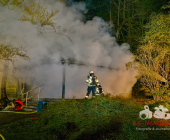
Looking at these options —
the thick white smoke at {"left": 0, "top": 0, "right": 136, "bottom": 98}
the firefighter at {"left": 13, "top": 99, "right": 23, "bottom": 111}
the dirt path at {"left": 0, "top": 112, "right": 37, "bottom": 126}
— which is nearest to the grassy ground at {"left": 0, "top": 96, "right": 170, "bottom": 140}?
the dirt path at {"left": 0, "top": 112, "right": 37, "bottom": 126}

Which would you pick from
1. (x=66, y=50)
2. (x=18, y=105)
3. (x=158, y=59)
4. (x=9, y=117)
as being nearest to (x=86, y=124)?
(x=9, y=117)

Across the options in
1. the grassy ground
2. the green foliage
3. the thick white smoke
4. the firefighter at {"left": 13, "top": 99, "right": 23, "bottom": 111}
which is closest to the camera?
the grassy ground

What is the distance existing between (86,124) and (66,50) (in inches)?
277

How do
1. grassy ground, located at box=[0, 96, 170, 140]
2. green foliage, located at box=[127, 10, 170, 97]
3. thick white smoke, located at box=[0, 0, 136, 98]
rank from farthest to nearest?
thick white smoke, located at box=[0, 0, 136, 98]
green foliage, located at box=[127, 10, 170, 97]
grassy ground, located at box=[0, 96, 170, 140]

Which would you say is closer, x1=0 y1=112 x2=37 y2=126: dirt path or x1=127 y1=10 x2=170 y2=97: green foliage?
x1=0 y1=112 x2=37 y2=126: dirt path

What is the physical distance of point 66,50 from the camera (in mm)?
11242

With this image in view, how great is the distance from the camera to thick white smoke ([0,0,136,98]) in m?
10.0

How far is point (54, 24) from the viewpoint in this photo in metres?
11.4

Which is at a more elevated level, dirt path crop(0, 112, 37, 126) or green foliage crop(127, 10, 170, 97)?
green foliage crop(127, 10, 170, 97)

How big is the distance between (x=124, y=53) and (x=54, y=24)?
5.16m

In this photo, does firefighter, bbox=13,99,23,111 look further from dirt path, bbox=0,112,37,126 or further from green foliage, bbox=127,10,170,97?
green foliage, bbox=127,10,170,97

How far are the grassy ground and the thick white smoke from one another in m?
5.35

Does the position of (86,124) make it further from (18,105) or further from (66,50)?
(66,50)

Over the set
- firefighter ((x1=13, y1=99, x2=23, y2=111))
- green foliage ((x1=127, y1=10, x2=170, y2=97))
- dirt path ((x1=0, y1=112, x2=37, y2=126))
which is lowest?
dirt path ((x1=0, y1=112, x2=37, y2=126))
